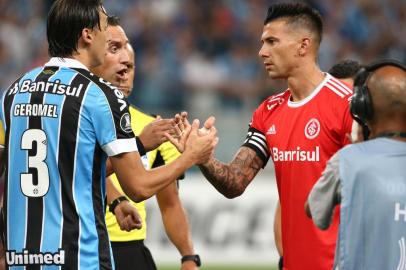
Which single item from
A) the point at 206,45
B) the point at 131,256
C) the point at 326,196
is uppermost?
the point at 206,45

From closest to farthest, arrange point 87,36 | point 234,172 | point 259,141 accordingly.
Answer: point 87,36 < point 234,172 < point 259,141

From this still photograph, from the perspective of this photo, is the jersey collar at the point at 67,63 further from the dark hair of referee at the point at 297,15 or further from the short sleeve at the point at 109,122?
the dark hair of referee at the point at 297,15

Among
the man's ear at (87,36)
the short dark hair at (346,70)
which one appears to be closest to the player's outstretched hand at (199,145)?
the man's ear at (87,36)

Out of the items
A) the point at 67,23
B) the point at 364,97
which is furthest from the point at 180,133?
the point at 364,97

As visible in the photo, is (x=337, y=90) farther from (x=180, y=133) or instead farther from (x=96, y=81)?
(x=96, y=81)

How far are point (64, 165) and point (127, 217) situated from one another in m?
1.09

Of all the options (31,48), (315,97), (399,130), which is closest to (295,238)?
(315,97)

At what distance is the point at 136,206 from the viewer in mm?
7168

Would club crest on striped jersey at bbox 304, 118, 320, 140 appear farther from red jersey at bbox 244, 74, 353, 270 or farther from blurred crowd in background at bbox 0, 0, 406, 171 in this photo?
blurred crowd in background at bbox 0, 0, 406, 171

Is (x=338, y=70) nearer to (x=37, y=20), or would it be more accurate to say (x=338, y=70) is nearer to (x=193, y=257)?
(x=193, y=257)

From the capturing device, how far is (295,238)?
6.20m

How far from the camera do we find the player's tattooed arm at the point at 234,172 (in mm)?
6238

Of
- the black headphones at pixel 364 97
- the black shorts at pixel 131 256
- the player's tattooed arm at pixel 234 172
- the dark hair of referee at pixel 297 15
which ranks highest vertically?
the dark hair of referee at pixel 297 15

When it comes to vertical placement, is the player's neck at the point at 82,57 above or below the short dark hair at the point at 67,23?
below
